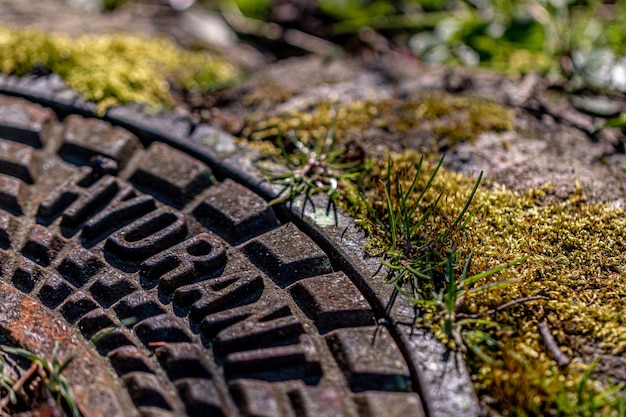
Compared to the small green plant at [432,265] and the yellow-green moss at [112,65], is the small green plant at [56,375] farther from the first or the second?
the yellow-green moss at [112,65]

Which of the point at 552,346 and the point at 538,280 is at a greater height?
the point at 538,280

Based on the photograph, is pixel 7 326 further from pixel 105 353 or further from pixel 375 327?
pixel 375 327

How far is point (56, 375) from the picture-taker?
1567mm

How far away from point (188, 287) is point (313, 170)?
0.69 m

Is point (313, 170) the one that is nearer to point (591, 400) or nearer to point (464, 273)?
point (464, 273)

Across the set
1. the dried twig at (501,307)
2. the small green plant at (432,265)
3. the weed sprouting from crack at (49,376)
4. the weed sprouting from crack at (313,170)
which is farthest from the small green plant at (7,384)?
the dried twig at (501,307)

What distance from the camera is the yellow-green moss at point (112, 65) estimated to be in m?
2.63

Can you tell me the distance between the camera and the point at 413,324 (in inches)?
68.9

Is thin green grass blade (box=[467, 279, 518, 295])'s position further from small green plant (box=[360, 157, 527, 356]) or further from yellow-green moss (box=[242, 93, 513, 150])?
yellow-green moss (box=[242, 93, 513, 150])

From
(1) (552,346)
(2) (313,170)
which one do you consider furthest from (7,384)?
(1) (552,346)

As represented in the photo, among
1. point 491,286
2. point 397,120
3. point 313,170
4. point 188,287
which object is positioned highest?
point 397,120

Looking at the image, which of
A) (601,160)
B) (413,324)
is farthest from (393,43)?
(413,324)

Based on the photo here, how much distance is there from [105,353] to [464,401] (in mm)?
940

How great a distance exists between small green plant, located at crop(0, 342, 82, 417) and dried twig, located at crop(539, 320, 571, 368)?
47.4 inches
